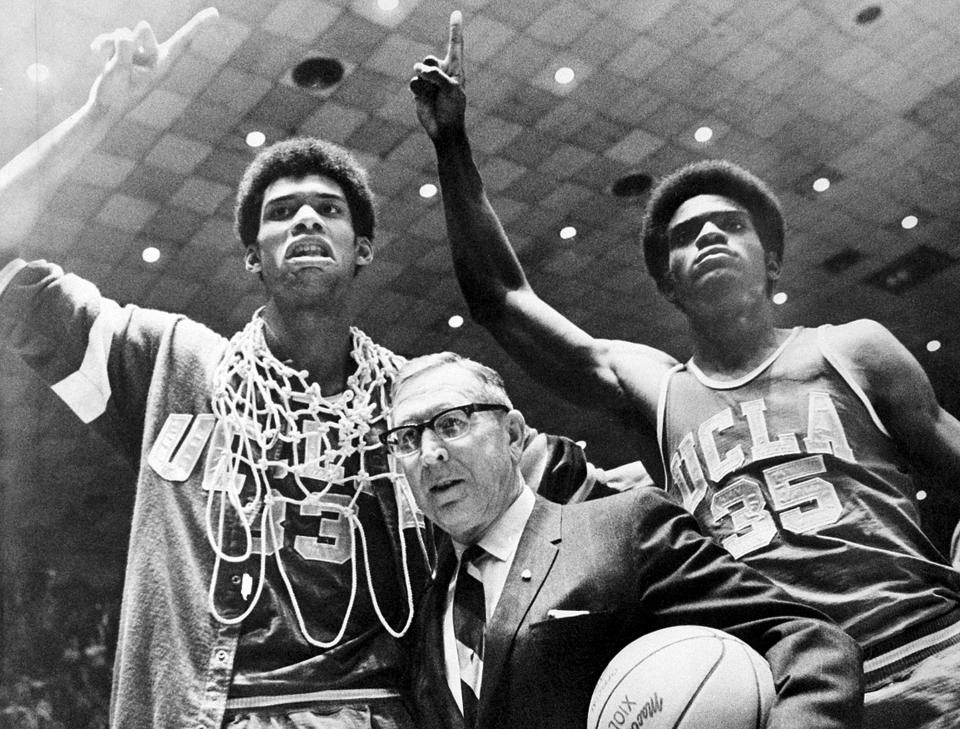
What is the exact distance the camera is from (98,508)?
1.88 meters

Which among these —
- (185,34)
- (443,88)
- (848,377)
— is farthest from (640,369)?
(185,34)

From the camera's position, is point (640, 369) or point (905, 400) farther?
point (640, 369)

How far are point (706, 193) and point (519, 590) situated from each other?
3.17 ft

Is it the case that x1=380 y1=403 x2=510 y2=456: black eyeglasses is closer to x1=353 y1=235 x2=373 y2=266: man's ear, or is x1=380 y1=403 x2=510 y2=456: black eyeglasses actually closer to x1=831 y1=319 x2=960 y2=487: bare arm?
x1=353 y1=235 x2=373 y2=266: man's ear

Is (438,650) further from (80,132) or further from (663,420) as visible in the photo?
(80,132)

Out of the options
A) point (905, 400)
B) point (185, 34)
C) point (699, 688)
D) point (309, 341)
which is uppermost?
point (185, 34)

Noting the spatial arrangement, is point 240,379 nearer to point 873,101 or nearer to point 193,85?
point 193,85

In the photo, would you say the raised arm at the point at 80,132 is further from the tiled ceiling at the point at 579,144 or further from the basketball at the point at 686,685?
the basketball at the point at 686,685

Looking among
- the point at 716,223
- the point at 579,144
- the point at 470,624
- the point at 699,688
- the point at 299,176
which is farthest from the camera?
Answer: the point at 579,144

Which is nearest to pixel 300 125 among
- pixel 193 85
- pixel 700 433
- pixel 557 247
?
pixel 193 85

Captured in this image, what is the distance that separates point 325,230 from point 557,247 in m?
0.72

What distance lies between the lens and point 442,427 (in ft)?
4.95

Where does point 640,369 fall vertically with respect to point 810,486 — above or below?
above

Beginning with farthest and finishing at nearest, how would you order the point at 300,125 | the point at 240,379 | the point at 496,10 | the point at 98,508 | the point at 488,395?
the point at 300,125 → the point at 496,10 → the point at 98,508 → the point at 240,379 → the point at 488,395
